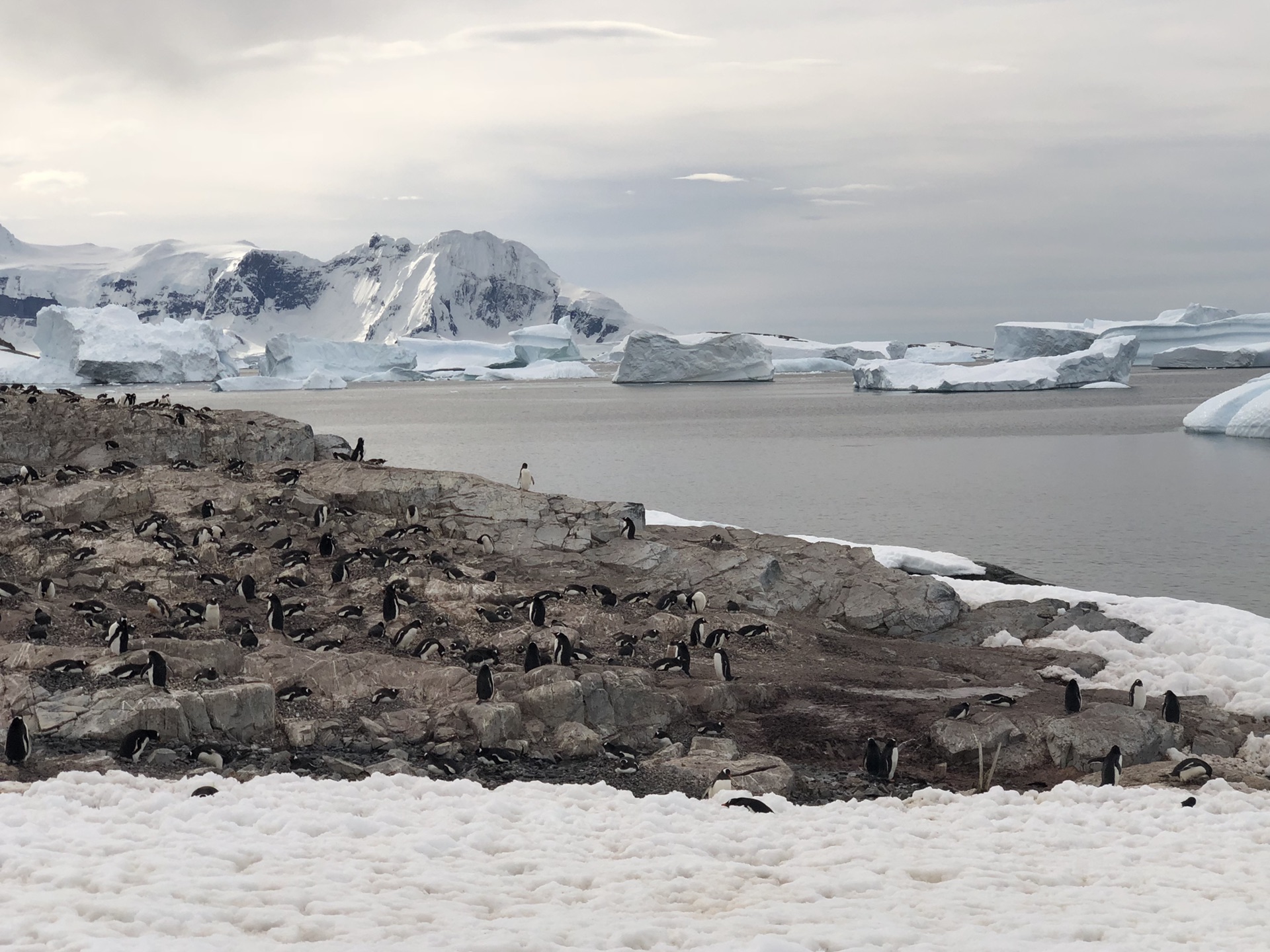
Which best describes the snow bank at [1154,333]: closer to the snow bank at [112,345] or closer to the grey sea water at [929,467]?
the grey sea water at [929,467]

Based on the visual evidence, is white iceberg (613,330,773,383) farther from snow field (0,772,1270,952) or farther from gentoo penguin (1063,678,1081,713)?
snow field (0,772,1270,952)

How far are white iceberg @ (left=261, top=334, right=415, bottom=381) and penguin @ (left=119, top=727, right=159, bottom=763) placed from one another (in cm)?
10792

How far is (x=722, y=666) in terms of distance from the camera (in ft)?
46.0

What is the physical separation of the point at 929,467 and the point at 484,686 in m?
42.7

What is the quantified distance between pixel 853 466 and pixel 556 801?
145ft

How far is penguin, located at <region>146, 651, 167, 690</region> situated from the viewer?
11.6 meters

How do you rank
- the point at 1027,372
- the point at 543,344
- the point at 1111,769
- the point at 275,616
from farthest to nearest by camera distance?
1. the point at 543,344
2. the point at 1027,372
3. the point at 275,616
4. the point at 1111,769

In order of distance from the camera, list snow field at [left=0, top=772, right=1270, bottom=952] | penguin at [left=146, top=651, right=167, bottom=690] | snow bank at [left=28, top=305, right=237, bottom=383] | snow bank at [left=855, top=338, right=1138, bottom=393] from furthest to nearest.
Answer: snow bank at [left=28, top=305, right=237, bottom=383], snow bank at [left=855, top=338, right=1138, bottom=393], penguin at [left=146, top=651, right=167, bottom=690], snow field at [left=0, top=772, right=1270, bottom=952]

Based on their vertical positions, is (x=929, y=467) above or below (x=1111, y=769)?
above

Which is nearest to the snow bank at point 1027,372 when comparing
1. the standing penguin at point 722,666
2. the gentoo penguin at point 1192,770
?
the standing penguin at point 722,666

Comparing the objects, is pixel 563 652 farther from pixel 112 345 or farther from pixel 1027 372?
pixel 112 345

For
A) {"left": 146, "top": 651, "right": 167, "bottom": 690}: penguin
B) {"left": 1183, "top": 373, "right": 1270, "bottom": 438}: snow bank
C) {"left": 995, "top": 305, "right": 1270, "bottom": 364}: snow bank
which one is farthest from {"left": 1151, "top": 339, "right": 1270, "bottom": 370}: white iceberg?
{"left": 146, "top": 651, "right": 167, "bottom": 690}: penguin

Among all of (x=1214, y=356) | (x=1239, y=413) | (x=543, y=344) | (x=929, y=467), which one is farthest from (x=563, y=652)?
(x=543, y=344)

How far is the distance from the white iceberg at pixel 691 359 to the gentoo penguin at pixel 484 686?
97005 millimetres
